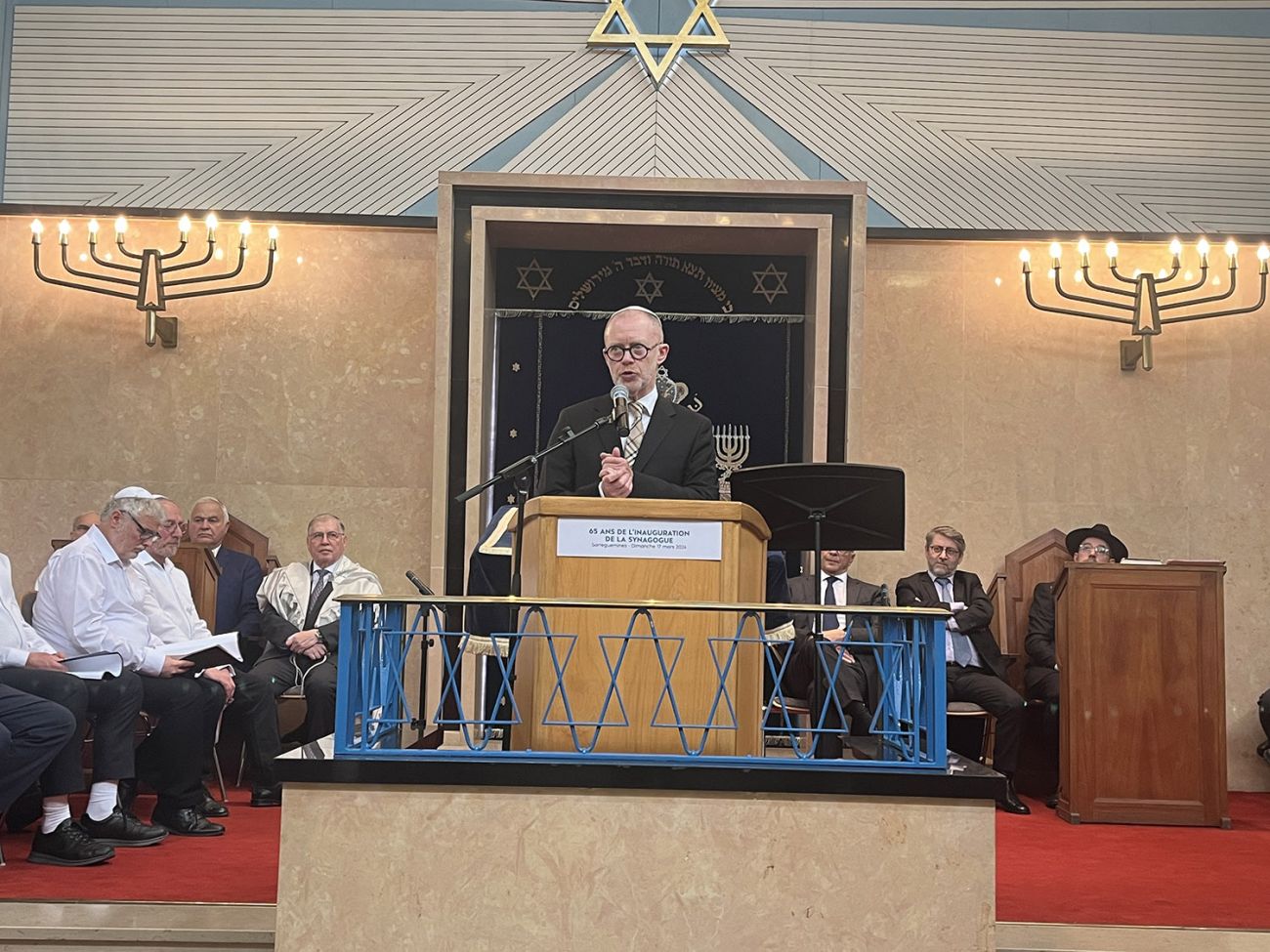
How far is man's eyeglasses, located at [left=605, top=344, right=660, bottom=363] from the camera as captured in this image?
12.5 feet

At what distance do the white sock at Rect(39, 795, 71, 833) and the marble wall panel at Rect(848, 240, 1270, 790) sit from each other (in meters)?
4.12

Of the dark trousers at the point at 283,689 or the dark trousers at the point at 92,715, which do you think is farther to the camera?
the dark trousers at the point at 283,689

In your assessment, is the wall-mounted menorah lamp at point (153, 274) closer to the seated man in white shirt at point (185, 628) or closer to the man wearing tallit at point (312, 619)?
the man wearing tallit at point (312, 619)

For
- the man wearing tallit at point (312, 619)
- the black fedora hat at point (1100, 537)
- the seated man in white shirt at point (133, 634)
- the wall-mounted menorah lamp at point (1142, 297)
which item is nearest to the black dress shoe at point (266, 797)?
the man wearing tallit at point (312, 619)

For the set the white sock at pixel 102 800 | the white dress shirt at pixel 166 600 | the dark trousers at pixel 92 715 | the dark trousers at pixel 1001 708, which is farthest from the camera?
the dark trousers at pixel 1001 708

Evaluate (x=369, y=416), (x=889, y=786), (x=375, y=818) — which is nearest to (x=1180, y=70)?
(x=369, y=416)

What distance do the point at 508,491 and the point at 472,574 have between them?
2.34m

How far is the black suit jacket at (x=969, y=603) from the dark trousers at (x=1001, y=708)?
215 millimetres

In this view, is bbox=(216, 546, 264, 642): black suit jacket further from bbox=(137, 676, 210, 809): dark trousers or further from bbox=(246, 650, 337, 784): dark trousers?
bbox=(137, 676, 210, 809): dark trousers

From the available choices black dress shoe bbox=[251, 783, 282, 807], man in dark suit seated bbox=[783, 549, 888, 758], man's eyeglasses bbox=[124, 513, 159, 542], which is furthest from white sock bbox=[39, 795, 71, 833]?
man in dark suit seated bbox=[783, 549, 888, 758]

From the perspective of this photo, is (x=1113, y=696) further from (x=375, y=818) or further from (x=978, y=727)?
(x=375, y=818)

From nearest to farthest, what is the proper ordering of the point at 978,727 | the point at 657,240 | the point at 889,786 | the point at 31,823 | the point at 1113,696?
1. the point at 889,786
2. the point at 31,823
3. the point at 1113,696
4. the point at 978,727
5. the point at 657,240

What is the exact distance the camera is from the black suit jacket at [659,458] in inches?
157

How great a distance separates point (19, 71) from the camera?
7516 millimetres
